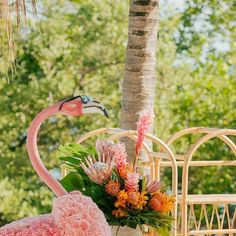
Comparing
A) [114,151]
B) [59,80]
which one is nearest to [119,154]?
[114,151]

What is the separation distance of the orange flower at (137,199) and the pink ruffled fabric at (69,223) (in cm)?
35

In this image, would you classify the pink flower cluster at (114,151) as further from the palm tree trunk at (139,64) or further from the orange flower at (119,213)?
the palm tree trunk at (139,64)

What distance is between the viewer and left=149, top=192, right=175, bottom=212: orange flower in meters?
2.79

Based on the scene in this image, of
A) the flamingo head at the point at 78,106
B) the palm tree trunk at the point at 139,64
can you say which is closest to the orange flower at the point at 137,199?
the flamingo head at the point at 78,106

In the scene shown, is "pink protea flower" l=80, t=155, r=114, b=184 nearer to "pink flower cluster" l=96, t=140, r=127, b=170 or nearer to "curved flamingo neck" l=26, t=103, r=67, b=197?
"pink flower cluster" l=96, t=140, r=127, b=170

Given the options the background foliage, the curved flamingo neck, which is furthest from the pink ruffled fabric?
the background foliage

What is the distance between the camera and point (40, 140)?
26.3 ft

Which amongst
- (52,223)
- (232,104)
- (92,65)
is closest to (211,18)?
(232,104)

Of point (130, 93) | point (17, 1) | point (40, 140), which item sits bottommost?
point (40, 140)

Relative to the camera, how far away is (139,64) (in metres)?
4.64

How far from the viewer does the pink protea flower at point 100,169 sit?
2789 mm

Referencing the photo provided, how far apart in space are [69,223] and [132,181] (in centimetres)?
44

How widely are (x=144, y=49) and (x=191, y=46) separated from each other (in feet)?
14.7

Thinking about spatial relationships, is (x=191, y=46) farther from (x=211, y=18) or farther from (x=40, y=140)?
(x=40, y=140)
